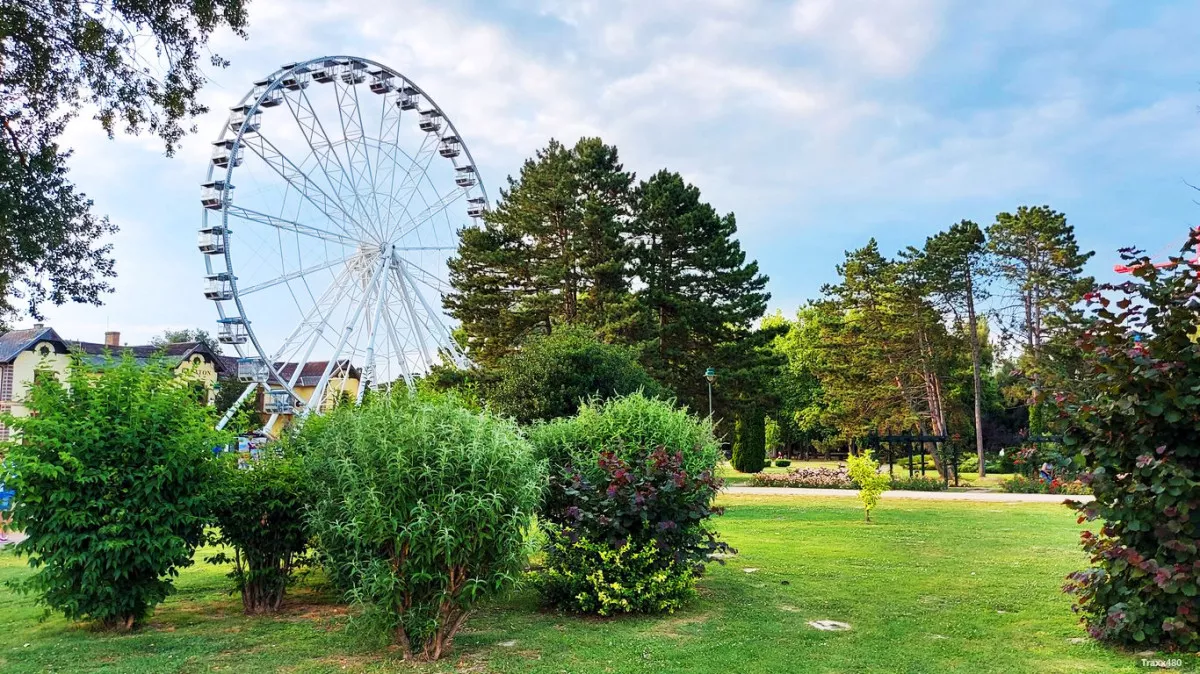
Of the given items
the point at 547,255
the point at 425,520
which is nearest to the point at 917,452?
the point at 547,255

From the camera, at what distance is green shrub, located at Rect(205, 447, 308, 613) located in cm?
730

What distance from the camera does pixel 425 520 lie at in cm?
547

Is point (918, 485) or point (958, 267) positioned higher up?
point (958, 267)

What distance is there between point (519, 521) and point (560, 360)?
1418 cm

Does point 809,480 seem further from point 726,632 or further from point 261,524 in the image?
point 261,524

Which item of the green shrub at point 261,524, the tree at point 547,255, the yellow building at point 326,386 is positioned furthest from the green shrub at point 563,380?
the green shrub at point 261,524

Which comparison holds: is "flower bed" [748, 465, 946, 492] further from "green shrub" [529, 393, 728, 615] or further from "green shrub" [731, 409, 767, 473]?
"green shrub" [529, 393, 728, 615]

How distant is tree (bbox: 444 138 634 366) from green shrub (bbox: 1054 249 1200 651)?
23519mm

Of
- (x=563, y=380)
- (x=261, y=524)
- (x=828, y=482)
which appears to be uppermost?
(x=563, y=380)

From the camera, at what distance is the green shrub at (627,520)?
291 inches

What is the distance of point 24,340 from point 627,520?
43.5 m

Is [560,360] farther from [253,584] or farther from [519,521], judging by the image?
[519,521]

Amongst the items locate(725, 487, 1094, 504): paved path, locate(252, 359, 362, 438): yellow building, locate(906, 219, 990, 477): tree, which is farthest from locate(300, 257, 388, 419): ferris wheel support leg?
locate(906, 219, 990, 477): tree

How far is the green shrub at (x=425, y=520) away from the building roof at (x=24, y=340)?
134ft
